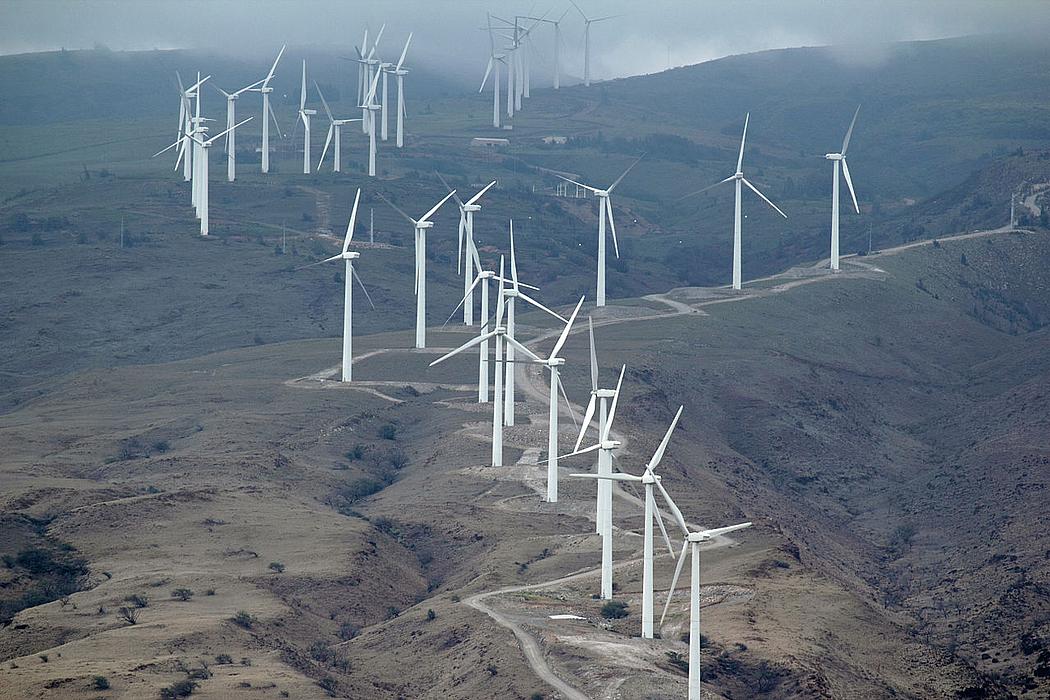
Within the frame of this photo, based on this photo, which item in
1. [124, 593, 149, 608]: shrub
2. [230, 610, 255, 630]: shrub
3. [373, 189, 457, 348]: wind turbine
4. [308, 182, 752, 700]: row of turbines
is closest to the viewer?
[308, 182, 752, 700]: row of turbines

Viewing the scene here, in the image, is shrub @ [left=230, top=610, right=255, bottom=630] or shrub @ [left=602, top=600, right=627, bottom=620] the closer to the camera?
shrub @ [left=230, top=610, right=255, bottom=630]

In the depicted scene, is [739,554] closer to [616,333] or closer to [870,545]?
[870,545]

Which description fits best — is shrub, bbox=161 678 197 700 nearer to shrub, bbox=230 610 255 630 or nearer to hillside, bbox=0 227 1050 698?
hillside, bbox=0 227 1050 698

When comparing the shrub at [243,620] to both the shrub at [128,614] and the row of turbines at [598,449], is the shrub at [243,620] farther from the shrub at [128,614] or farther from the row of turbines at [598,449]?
the row of turbines at [598,449]

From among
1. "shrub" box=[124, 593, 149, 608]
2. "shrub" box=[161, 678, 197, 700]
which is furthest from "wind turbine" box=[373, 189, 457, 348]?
"shrub" box=[161, 678, 197, 700]

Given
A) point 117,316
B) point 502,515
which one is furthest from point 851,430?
point 117,316

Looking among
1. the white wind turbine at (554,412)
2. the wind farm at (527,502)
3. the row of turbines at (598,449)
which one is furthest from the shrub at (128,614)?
the white wind turbine at (554,412)
